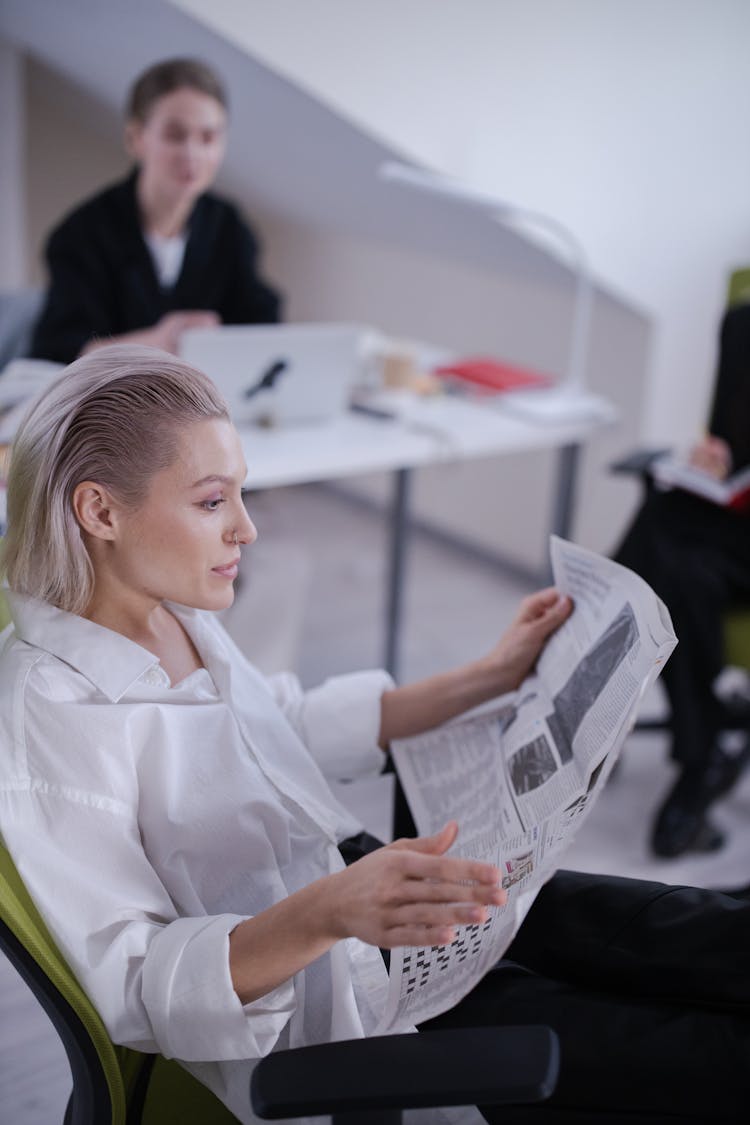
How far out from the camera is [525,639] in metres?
1.24

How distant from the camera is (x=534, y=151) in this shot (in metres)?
2.90

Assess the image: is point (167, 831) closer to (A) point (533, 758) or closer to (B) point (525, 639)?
(A) point (533, 758)

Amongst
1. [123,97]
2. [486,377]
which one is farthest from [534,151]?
[123,97]

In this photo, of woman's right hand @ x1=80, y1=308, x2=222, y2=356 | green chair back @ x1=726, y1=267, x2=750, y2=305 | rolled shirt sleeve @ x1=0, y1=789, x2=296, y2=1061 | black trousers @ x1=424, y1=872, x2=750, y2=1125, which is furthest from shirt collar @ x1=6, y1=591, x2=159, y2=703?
green chair back @ x1=726, y1=267, x2=750, y2=305

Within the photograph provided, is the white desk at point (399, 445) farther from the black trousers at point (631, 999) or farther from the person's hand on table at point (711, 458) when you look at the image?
the black trousers at point (631, 999)

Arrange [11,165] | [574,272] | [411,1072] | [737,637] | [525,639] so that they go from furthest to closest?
[11,165] → [574,272] → [737,637] → [525,639] → [411,1072]

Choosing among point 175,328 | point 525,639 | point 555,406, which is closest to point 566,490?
point 555,406

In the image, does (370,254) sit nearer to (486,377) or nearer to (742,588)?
(486,377)

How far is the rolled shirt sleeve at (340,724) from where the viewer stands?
1242 millimetres

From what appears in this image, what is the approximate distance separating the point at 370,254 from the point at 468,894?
338cm

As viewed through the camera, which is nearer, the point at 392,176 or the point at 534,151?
the point at 392,176

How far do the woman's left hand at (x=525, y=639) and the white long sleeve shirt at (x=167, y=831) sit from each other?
0.82ft

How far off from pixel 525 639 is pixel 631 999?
1.29 feet

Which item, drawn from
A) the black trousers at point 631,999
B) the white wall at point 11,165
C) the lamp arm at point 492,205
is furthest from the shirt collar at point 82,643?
the white wall at point 11,165
